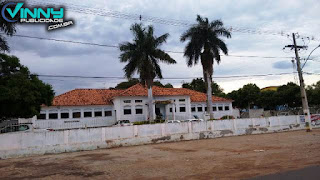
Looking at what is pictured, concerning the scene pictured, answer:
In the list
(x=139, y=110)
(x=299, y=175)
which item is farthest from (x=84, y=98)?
(x=299, y=175)

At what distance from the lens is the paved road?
7812mm

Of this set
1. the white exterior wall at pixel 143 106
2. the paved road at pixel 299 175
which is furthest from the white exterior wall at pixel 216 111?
the paved road at pixel 299 175

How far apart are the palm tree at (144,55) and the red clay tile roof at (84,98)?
7719 millimetres

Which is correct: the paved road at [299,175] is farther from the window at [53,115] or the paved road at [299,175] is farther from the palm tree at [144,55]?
the window at [53,115]

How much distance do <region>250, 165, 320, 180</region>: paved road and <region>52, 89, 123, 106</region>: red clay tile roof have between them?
32111mm

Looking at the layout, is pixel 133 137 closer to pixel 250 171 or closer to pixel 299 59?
pixel 250 171

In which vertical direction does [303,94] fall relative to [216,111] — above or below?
above

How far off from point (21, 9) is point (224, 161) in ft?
43.1

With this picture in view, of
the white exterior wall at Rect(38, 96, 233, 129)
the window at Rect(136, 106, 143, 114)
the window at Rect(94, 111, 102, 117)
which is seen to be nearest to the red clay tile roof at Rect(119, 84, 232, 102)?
the white exterior wall at Rect(38, 96, 233, 129)

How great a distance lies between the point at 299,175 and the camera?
26.8 feet

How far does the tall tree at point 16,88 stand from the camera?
18.3 meters

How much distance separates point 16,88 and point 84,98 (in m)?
21.1

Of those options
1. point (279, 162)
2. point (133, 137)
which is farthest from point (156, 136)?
point (279, 162)

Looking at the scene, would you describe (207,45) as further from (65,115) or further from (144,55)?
(65,115)
